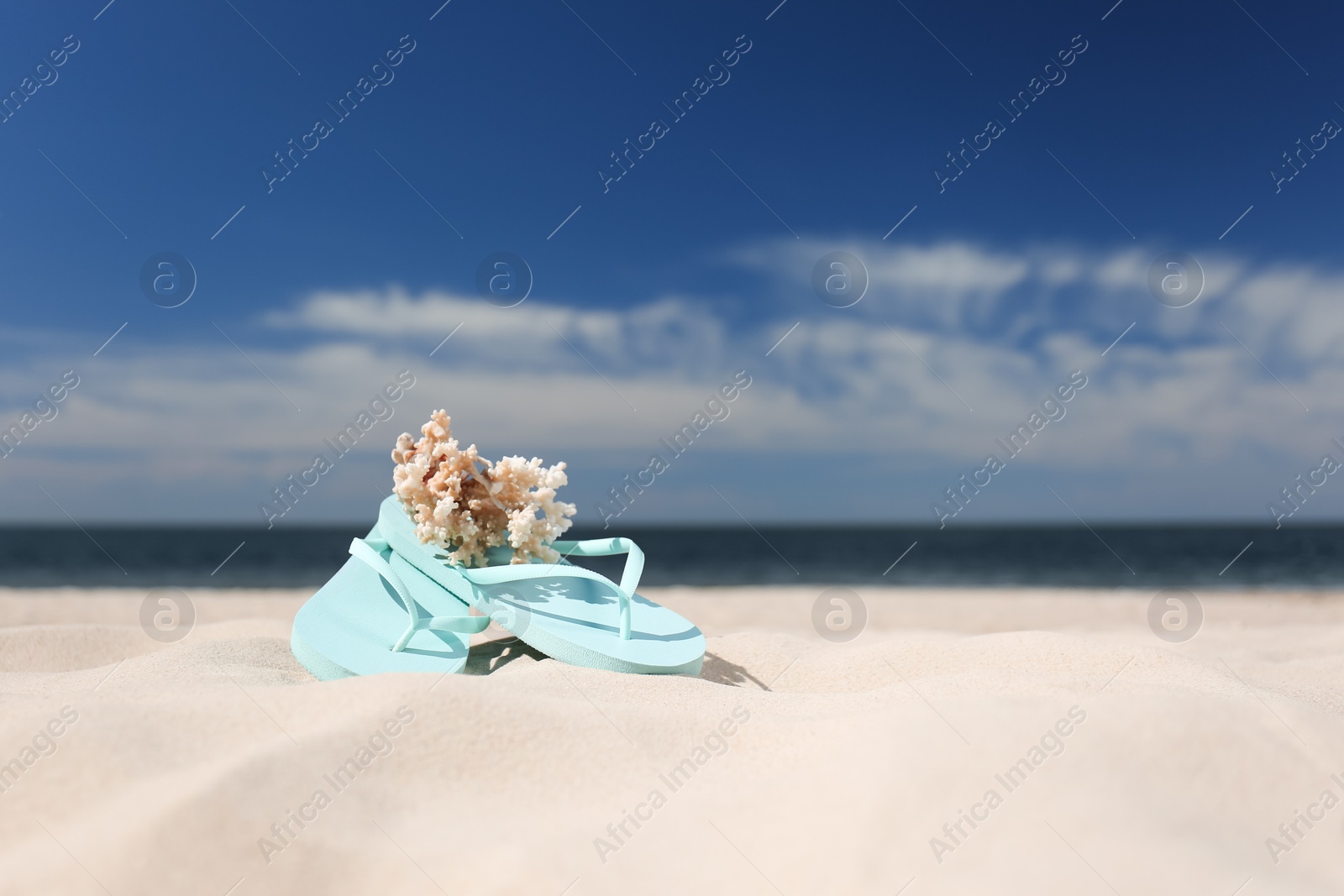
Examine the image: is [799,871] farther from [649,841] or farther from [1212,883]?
[1212,883]

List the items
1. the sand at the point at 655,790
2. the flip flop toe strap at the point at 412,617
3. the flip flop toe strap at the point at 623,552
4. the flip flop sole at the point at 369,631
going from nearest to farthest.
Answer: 1. the sand at the point at 655,790
2. the flip flop sole at the point at 369,631
3. the flip flop toe strap at the point at 412,617
4. the flip flop toe strap at the point at 623,552

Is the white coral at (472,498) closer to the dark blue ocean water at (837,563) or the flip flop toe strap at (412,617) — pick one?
the flip flop toe strap at (412,617)

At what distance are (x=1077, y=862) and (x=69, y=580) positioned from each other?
27124 millimetres

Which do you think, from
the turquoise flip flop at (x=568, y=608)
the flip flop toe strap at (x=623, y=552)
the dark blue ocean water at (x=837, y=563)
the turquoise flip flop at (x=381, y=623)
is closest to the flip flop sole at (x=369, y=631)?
the turquoise flip flop at (x=381, y=623)

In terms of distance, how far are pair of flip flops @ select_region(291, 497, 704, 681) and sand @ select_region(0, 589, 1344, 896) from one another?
37 centimetres

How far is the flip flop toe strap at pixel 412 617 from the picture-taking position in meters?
3.53

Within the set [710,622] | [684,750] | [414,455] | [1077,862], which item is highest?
[1077,862]

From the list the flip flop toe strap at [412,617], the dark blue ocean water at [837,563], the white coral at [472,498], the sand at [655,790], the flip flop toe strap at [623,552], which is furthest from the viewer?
the dark blue ocean water at [837,563]

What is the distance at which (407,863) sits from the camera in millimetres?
1908

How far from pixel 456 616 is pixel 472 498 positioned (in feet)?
2.02

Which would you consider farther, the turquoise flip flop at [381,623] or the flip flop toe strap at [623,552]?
the flip flop toe strap at [623,552]

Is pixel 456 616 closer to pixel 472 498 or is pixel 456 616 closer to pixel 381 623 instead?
pixel 381 623

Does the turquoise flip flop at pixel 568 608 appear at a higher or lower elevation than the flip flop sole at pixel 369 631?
higher

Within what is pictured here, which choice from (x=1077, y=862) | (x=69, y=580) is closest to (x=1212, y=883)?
(x=1077, y=862)
